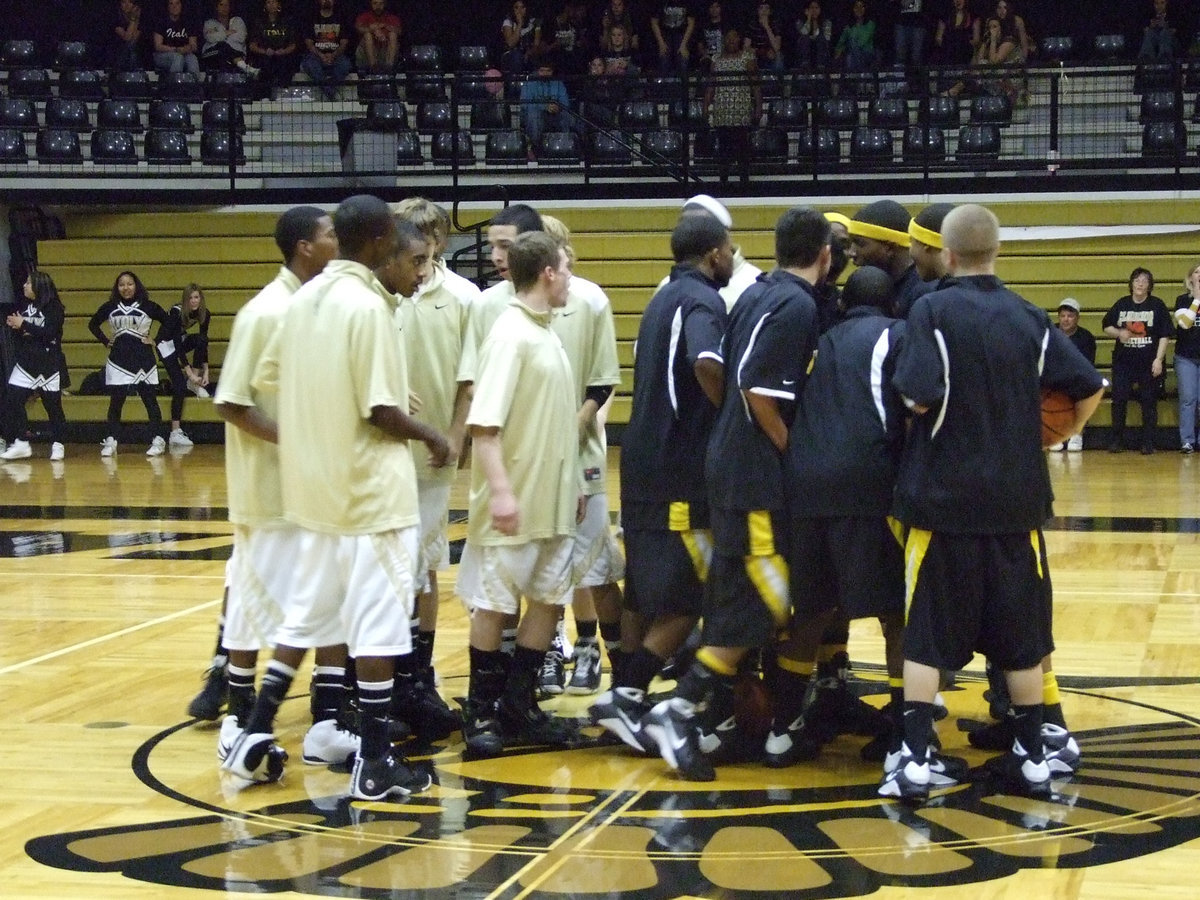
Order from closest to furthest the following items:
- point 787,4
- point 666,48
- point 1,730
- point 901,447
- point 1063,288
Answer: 1. point 901,447
2. point 1,730
3. point 1063,288
4. point 666,48
5. point 787,4

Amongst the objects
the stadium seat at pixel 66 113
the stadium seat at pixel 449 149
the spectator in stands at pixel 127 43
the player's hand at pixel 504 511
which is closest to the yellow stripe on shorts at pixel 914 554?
the player's hand at pixel 504 511

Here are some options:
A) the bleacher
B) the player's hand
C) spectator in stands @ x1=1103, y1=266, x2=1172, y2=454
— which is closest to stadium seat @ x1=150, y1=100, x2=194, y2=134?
the bleacher

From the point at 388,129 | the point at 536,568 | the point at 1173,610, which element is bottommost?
the point at 1173,610

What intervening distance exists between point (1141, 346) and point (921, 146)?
2.86 meters

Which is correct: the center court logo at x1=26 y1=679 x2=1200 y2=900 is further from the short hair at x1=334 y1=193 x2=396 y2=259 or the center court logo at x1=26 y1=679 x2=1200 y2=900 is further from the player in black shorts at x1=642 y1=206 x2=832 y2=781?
the short hair at x1=334 y1=193 x2=396 y2=259

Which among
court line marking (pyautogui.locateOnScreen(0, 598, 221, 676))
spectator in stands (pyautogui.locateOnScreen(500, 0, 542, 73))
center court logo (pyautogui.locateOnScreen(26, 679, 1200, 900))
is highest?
spectator in stands (pyautogui.locateOnScreen(500, 0, 542, 73))

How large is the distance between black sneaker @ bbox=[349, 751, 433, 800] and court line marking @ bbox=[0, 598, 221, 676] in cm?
240

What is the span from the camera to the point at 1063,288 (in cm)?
1576

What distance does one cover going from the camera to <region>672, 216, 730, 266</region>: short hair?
503cm

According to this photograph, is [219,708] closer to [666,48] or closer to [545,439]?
[545,439]

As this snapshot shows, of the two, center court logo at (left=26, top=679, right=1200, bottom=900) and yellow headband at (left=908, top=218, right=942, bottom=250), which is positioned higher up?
yellow headband at (left=908, top=218, right=942, bottom=250)

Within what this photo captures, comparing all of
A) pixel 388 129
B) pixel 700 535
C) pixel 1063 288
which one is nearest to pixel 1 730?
pixel 700 535

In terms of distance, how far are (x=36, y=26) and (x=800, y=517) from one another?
17.6m

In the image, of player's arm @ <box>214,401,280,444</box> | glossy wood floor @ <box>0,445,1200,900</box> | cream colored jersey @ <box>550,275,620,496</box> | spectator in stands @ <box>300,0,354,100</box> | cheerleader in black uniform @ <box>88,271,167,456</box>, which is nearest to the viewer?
glossy wood floor @ <box>0,445,1200,900</box>
